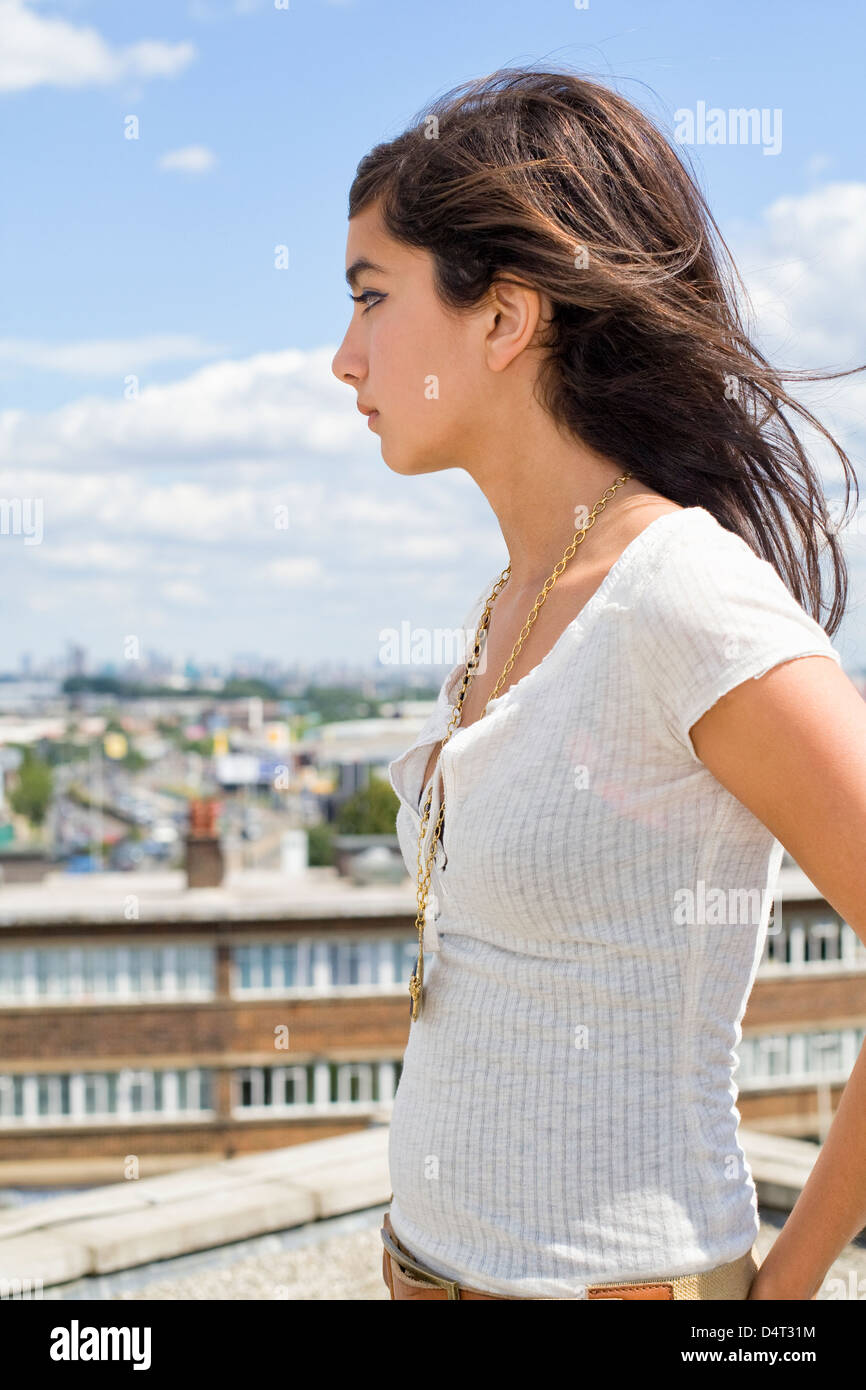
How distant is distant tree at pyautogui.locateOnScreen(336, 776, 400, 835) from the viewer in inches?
2317

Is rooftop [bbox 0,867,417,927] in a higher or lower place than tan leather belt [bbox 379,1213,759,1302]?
lower

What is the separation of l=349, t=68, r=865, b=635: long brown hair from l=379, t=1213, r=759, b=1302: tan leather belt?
27.6 inches

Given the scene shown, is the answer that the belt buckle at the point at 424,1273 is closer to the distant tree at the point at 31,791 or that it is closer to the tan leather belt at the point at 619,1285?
the tan leather belt at the point at 619,1285

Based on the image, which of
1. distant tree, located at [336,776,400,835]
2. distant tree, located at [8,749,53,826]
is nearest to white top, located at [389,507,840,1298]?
distant tree, located at [336,776,400,835]

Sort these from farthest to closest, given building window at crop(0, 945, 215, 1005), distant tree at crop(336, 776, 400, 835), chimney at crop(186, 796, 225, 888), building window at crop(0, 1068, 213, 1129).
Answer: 1. distant tree at crop(336, 776, 400, 835)
2. chimney at crop(186, 796, 225, 888)
3. building window at crop(0, 945, 215, 1005)
4. building window at crop(0, 1068, 213, 1129)

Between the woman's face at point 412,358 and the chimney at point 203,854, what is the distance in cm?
3871

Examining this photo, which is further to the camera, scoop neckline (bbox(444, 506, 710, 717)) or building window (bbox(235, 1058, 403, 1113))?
building window (bbox(235, 1058, 403, 1113))

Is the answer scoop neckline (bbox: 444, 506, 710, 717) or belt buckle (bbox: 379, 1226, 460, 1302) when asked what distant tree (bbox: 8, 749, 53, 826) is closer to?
belt buckle (bbox: 379, 1226, 460, 1302)

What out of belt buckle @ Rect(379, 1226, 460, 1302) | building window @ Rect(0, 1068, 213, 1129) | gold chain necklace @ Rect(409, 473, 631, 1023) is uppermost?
gold chain necklace @ Rect(409, 473, 631, 1023)

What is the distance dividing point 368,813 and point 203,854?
65.6 feet

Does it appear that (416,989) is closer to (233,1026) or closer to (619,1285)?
(619,1285)

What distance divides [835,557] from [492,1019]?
0.70 m

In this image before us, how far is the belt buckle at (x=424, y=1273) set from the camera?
1.25 m
